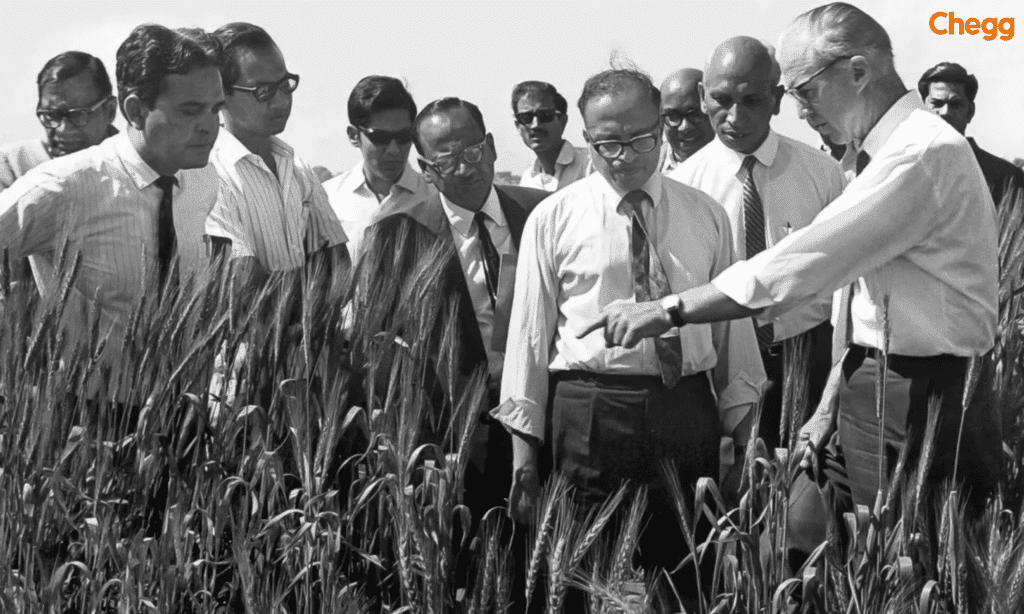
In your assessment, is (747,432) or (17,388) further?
(747,432)

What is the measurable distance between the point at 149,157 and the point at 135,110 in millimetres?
172

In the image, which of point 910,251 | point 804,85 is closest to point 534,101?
point 804,85

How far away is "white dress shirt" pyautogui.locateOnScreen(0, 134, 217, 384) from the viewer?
4.10m

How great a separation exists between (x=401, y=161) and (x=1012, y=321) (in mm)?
2838

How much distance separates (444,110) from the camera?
5.28 m

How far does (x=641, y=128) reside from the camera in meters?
4.39

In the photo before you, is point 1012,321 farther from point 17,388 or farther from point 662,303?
point 17,388

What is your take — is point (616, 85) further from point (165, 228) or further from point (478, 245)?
point (165, 228)

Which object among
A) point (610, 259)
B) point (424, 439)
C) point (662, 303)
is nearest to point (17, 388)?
point (424, 439)

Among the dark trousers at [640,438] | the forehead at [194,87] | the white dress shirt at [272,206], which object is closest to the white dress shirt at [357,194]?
the white dress shirt at [272,206]

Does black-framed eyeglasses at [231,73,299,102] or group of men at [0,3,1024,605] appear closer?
group of men at [0,3,1024,605]

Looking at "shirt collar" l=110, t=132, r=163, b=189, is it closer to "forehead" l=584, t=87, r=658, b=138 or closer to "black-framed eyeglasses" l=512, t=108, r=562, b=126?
"forehead" l=584, t=87, r=658, b=138

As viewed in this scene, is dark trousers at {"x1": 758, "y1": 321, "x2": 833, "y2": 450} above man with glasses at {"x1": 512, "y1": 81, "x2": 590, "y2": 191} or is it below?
below

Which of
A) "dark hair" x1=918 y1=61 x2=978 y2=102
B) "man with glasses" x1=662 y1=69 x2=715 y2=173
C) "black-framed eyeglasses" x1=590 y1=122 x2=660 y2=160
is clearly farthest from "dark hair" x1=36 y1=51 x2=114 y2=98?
"dark hair" x1=918 y1=61 x2=978 y2=102
